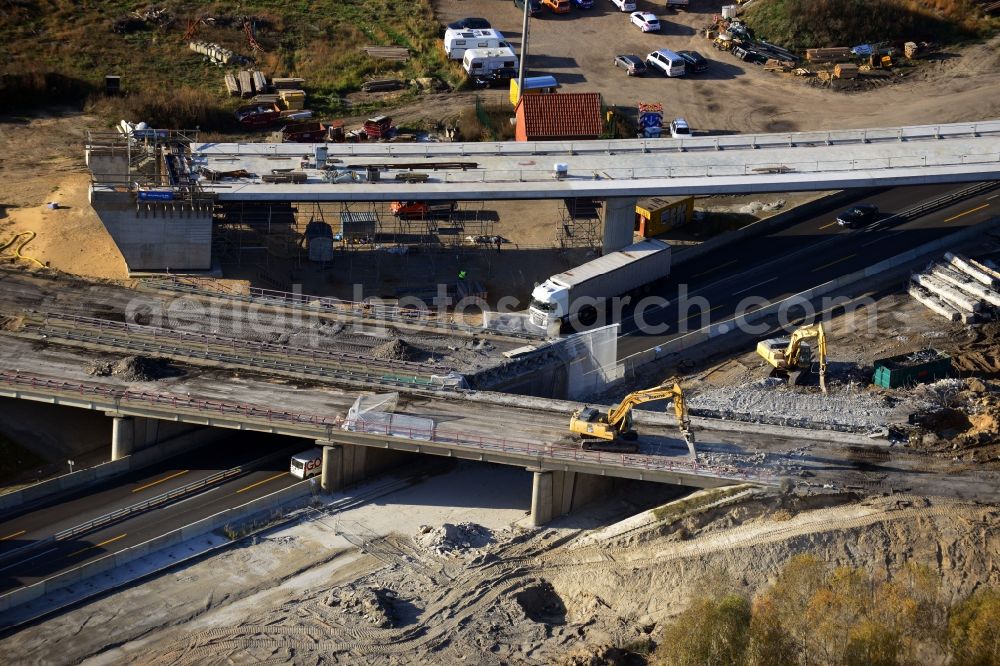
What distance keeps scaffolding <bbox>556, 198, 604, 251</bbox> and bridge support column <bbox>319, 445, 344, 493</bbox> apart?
24912 mm

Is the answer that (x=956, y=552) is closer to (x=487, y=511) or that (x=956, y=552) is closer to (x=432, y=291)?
(x=487, y=511)

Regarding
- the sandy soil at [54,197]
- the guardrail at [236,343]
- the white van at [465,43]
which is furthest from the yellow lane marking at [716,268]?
the sandy soil at [54,197]

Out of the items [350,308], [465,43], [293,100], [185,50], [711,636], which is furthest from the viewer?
[185,50]

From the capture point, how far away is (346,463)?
64750mm

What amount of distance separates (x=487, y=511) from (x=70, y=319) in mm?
26135

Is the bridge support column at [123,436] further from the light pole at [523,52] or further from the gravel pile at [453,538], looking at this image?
the light pole at [523,52]

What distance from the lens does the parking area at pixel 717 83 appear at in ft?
330

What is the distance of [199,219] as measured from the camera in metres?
75.7

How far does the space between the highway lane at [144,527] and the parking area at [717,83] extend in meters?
47.9

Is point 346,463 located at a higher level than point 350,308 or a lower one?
lower

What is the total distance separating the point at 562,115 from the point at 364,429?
34.7 meters

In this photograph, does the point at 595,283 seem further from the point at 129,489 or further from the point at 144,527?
the point at 144,527

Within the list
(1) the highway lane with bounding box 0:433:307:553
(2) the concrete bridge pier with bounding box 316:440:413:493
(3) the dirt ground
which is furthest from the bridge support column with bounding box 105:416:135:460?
(2) the concrete bridge pier with bounding box 316:440:413:493

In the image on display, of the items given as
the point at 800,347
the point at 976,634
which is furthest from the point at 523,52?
the point at 976,634
